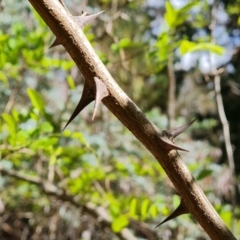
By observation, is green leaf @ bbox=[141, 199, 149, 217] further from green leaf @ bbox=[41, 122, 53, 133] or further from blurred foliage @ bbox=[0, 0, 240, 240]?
green leaf @ bbox=[41, 122, 53, 133]

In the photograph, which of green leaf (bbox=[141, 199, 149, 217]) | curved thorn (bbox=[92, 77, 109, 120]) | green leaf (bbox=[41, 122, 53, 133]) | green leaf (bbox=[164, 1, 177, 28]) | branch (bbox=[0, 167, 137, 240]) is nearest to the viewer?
curved thorn (bbox=[92, 77, 109, 120])

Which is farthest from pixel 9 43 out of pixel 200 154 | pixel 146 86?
pixel 146 86

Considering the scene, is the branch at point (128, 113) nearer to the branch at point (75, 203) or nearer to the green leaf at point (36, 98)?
the green leaf at point (36, 98)

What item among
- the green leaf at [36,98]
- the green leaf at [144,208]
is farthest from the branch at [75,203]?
the green leaf at [36,98]

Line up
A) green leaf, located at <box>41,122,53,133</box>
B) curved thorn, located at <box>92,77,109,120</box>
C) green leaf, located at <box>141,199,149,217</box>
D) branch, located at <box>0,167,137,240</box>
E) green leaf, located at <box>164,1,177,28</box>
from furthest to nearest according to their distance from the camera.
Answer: branch, located at <box>0,167,137,240</box>, green leaf, located at <box>141,199,149,217</box>, green leaf, located at <box>164,1,177,28</box>, green leaf, located at <box>41,122,53,133</box>, curved thorn, located at <box>92,77,109,120</box>

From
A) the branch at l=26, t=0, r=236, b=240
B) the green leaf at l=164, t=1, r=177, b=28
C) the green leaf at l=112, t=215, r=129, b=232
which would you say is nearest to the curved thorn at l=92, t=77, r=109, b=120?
the branch at l=26, t=0, r=236, b=240

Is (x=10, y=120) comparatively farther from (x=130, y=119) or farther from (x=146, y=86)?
(x=146, y=86)

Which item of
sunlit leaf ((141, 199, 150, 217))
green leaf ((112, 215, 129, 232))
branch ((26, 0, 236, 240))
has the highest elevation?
branch ((26, 0, 236, 240))

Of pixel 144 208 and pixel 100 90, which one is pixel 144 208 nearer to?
pixel 144 208
